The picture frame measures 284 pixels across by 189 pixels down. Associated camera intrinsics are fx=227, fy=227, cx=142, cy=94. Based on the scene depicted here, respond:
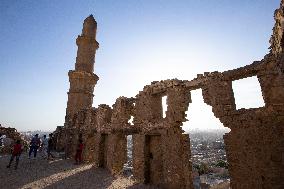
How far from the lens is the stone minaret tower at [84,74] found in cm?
2278

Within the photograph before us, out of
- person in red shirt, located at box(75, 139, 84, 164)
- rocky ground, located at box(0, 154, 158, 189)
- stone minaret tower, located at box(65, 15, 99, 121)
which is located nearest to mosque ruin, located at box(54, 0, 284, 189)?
rocky ground, located at box(0, 154, 158, 189)

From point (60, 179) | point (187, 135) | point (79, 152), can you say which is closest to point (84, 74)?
point (79, 152)

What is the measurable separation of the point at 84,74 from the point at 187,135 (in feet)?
53.4

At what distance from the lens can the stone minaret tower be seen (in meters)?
22.8

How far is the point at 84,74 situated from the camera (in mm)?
23031

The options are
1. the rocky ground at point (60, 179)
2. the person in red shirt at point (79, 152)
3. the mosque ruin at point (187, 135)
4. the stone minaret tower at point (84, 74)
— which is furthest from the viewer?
the stone minaret tower at point (84, 74)

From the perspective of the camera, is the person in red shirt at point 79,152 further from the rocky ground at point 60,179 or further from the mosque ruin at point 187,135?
the rocky ground at point 60,179

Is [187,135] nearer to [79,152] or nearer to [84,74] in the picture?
[79,152]

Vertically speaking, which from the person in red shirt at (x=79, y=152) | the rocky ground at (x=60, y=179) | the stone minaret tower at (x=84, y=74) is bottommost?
the rocky ground at (x=60, y=179)

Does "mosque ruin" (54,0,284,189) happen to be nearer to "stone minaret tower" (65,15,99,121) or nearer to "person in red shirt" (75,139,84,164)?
"person in red shirt" (75,139,84,164)

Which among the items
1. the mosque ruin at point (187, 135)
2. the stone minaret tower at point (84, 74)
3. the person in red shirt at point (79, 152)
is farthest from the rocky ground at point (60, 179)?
the stone minaret tower at point (84, 74)

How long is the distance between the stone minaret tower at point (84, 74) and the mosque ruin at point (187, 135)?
773cm

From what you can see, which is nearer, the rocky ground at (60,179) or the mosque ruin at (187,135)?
the mosque ruin at (187,135)

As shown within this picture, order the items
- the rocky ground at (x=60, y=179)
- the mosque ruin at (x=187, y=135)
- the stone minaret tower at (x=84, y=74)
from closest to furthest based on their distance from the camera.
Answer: the mosque ruin at (x=187, y=135) → the rocky ground at (x=60, y=179) → the stone minaret tower at (x=84, y=74)
